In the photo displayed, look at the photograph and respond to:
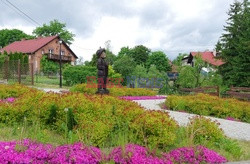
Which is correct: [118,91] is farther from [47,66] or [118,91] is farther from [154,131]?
[47,66]

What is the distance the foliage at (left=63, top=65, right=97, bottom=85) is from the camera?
25.9 metres

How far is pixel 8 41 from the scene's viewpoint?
2539 inches

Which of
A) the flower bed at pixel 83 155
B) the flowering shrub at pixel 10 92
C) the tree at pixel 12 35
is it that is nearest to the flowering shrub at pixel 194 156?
the flower bed at pixel 83 155

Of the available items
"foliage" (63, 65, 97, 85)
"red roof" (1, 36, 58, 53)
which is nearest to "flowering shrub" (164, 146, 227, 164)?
"foliage" (63, 65, 97, 85)

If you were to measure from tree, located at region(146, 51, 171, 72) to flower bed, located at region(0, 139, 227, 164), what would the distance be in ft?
175

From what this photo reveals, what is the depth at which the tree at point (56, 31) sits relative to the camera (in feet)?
195

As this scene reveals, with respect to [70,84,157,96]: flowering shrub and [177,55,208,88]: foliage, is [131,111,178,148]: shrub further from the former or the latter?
[177,55,208,88]: foliage

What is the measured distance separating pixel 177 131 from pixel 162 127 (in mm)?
857

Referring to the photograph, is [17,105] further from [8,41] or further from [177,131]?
[8,41]

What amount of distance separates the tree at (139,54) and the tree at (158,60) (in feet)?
4.61

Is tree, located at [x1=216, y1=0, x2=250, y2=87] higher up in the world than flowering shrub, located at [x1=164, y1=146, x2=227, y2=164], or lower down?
higher up

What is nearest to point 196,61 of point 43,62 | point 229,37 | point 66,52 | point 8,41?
point 229,37

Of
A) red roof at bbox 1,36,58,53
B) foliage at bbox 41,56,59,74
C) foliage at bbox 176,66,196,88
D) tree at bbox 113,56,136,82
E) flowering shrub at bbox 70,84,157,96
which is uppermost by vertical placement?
red roof at bbox 1,36,58,53

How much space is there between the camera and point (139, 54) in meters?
59.3
